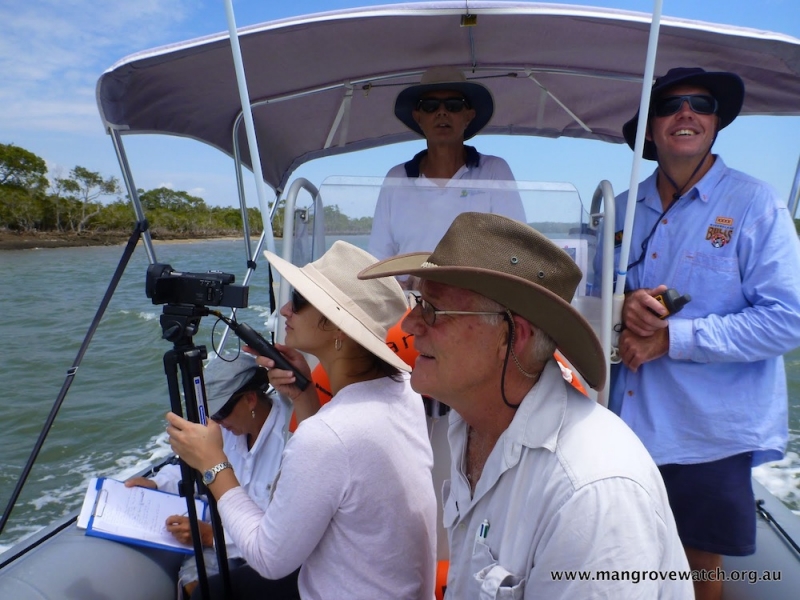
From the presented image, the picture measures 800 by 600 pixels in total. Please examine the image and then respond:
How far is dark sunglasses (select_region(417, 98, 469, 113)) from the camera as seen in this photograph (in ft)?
8.14

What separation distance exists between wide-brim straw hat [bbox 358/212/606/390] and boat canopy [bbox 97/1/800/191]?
118 centimetres

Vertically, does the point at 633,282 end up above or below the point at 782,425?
above

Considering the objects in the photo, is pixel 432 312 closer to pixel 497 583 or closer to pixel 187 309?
pixel 497 583

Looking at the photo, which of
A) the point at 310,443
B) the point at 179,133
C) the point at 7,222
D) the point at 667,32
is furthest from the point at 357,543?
the point at 7,222

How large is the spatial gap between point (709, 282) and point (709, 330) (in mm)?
176

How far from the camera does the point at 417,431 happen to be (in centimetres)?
154

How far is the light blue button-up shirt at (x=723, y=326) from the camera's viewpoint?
1.71 m

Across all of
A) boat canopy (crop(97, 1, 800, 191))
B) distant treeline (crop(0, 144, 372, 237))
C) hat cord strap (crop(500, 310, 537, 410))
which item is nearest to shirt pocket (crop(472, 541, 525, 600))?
hat cord strap (crop(500, 310, 537, 410))

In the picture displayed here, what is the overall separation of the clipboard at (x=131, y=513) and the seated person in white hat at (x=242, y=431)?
0.17 feet

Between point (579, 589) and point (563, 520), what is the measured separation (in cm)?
10

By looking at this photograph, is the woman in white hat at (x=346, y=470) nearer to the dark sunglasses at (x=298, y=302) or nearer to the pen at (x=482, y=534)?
the dark sunglasses at (x=298, y=302)

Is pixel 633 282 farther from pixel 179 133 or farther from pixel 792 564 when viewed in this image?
pixel 179 133

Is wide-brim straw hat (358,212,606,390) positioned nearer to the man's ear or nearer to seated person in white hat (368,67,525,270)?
seated person in white hat (368,67,525,270)

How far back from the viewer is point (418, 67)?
9.12 feet
